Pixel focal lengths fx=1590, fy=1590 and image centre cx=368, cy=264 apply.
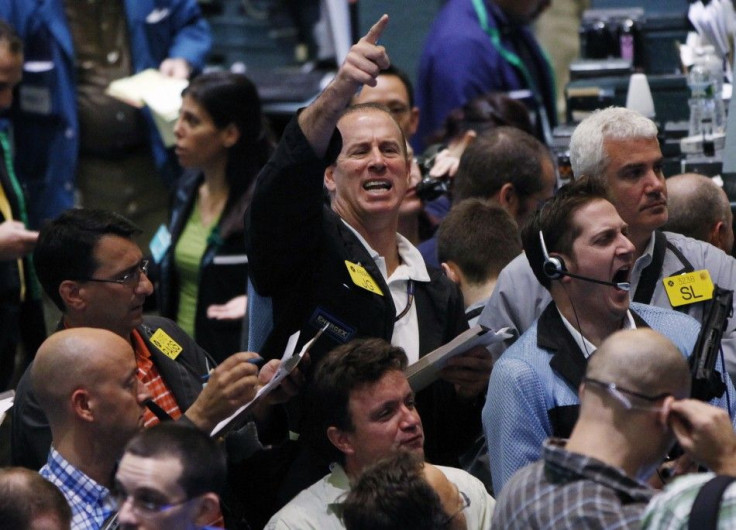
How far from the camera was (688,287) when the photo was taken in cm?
462

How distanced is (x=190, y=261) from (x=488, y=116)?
4.51 ft

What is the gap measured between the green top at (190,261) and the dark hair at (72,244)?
1.37 metres

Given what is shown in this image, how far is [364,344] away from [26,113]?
11.9 ft

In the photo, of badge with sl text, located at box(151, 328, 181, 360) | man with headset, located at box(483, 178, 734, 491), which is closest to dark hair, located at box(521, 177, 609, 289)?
man with headset, located at box(483, 178, 734, 491)

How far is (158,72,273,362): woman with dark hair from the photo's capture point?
6.18 meters

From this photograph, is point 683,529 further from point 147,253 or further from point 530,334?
point 147,253

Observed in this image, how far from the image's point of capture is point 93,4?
24.5ft

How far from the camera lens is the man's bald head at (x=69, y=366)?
13.5 feet

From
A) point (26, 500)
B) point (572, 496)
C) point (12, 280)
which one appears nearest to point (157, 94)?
point (12, 280)

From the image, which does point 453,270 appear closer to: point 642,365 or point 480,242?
point 480,242

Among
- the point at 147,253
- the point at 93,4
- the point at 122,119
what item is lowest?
the point at 147,253

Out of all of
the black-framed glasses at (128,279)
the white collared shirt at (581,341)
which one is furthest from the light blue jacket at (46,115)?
the white collared shirt at (581,341)

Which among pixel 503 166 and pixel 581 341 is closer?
pixel 581 341

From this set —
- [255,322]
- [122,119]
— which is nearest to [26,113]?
[122,119]
